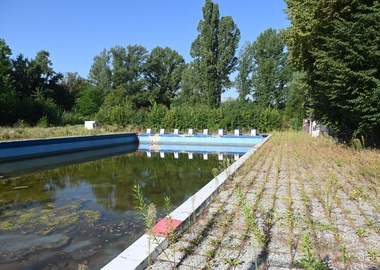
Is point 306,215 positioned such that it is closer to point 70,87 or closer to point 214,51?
point 214,51

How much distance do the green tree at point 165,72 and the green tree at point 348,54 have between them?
28615 millimetres

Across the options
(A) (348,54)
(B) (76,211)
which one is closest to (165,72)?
(A) (348,54)

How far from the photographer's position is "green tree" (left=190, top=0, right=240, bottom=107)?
2652 centimetres

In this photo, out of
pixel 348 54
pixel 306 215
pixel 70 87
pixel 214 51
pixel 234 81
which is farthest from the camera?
pixel 70 87

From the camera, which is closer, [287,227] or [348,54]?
[287,227]

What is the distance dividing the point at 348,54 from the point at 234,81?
25043 mm

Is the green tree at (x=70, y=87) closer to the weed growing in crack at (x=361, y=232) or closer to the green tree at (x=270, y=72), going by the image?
the green tree at (x=270, y=72)

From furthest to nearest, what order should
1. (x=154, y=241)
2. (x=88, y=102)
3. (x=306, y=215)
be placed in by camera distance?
(x=88, y=102)
(x=306, y=215)
(x=154, y=241)

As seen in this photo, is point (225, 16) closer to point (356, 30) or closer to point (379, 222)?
point (356, 30)

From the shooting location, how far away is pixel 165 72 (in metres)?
38.3

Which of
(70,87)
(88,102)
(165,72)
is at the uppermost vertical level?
(165,72)

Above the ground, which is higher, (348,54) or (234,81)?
(234,81)

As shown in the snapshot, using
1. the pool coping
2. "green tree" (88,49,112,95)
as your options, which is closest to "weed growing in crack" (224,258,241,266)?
Answer: the pool coping

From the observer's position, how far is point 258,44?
104 feet
